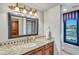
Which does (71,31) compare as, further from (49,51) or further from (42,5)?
(42,5)

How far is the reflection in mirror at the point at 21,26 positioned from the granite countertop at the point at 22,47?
0.17 metres

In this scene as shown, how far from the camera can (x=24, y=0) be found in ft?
5.14

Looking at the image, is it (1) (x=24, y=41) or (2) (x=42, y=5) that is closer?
(2) (x=42, y=5)

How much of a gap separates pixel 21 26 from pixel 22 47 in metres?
0.35

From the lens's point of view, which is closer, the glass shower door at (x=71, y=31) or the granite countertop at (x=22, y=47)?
the granite countertop at (x=22, y=47)

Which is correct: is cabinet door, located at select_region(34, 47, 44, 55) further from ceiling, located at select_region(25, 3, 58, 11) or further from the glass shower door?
ceiling, located at select_region(25, 3, 58, 11)

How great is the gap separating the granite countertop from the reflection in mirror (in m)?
0.17

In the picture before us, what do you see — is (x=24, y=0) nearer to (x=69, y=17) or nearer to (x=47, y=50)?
(x=69, y=17)

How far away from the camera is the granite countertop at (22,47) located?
4.97 feet

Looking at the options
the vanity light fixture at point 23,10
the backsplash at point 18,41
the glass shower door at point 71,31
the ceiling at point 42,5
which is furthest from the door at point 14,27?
the glass shower door at point 71,31

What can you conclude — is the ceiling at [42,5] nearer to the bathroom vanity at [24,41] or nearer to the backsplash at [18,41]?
the bathroom vanity at [24,41]

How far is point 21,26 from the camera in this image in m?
1.68

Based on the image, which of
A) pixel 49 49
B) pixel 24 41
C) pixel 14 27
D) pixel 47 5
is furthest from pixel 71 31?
pixel 14 27
